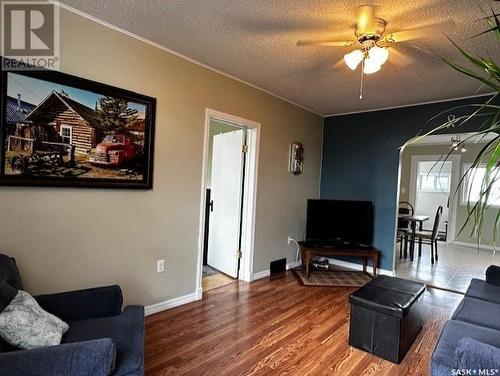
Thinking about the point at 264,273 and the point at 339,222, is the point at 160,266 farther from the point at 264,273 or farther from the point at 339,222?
the point at 339,222

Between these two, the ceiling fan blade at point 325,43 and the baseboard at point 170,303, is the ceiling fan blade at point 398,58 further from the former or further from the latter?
the baseboard at point 170,303

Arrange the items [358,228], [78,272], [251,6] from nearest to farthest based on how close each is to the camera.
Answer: [251,6], [78,272], [358,228]

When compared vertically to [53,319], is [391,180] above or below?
above

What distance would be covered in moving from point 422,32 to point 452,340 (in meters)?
2.08

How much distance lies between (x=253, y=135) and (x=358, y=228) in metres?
1.97

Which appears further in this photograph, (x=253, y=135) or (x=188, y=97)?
(x=253, y=135)

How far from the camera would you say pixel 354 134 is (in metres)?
4.62

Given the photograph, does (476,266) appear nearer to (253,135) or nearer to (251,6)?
(253,135)

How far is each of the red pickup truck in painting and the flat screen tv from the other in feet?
8.72

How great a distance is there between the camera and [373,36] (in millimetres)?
2160

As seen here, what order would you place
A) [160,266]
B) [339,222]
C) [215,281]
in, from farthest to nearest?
[339,222], [215,281], [160,266]

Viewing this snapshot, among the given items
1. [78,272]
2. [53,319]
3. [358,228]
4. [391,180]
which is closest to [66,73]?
[78,272]

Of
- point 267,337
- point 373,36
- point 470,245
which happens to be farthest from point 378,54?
point 470,245

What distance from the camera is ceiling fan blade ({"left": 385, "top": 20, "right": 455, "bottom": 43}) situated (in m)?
2.12
